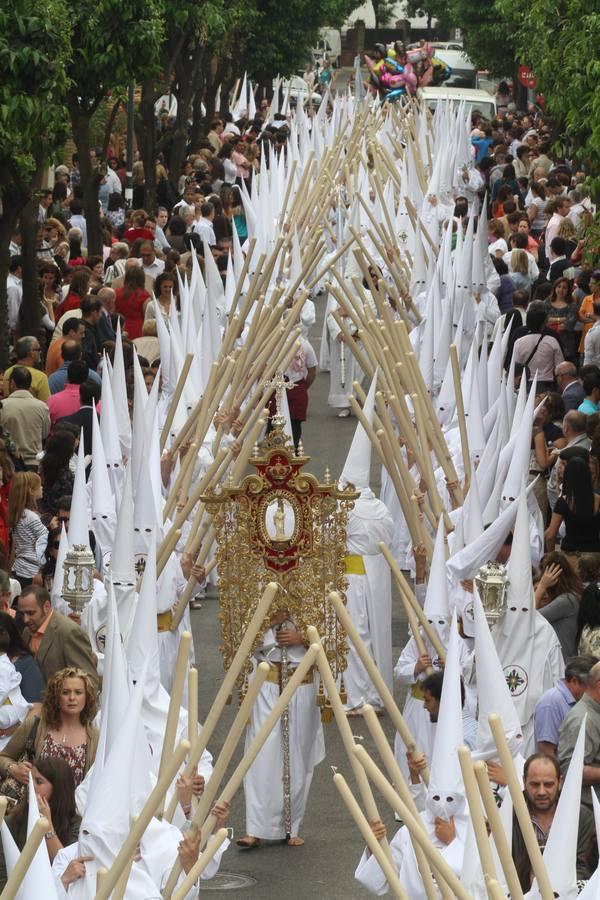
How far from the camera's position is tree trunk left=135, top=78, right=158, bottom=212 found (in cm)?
2598

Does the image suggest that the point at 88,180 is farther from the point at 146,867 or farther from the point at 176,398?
the point at 146,867

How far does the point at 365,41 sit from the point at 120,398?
68.3 meters

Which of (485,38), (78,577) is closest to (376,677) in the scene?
(78,577)

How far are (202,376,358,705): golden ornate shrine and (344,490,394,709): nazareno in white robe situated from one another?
1633 millimetres

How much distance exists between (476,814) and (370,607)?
5.65m

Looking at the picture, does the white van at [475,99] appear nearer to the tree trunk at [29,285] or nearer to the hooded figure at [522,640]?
the tree trunk at [29,285]

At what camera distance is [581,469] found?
37.1 ft

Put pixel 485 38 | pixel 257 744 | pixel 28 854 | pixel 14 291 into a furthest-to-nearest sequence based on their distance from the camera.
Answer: pixel 485 38 < pixel 14 291 < pixel 257 744 < pixel 28 854

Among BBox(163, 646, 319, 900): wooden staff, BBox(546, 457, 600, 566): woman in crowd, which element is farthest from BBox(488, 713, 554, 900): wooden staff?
BBox(546, 457, 600, 566): woman in crowd

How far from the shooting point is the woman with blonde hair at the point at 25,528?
11023mm

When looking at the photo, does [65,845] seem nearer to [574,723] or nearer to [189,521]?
[574,723]

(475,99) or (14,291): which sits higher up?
(14,291)

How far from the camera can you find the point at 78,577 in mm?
9398

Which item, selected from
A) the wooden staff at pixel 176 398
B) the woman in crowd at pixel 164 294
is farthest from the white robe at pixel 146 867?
the woman in crowd at pixel 164 294
